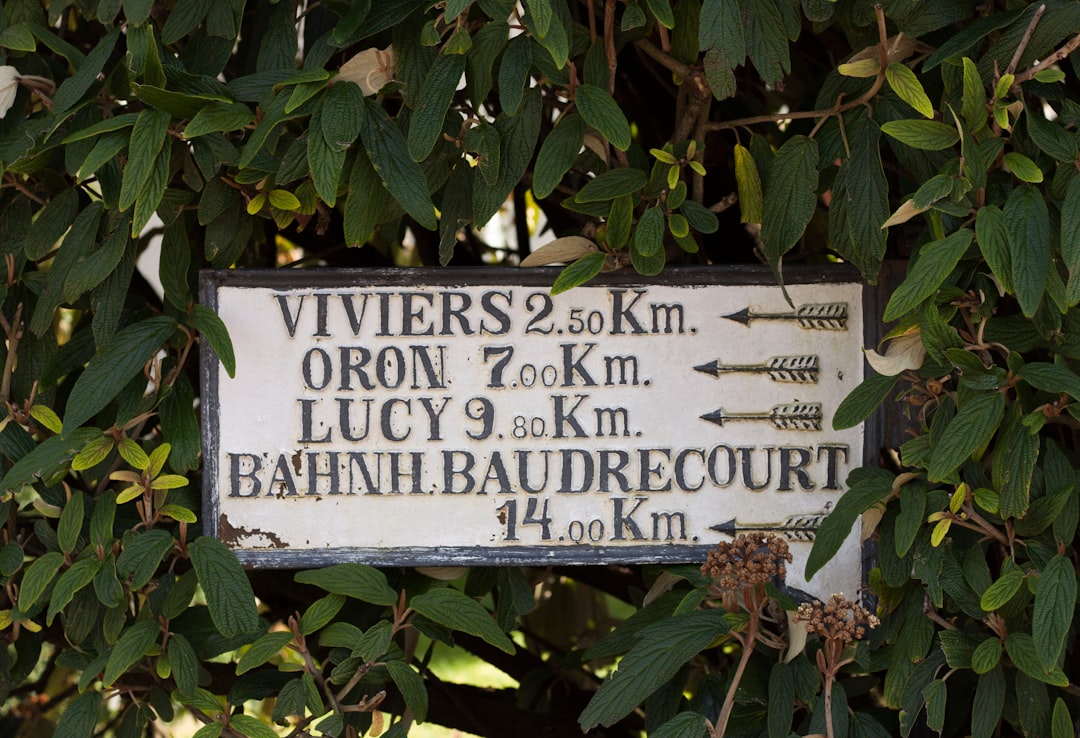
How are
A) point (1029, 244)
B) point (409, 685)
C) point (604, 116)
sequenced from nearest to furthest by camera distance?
point (1029, 244)
point (604, 116)
point (409, 685)

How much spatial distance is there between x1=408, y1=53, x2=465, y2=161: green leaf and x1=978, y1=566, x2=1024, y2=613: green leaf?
72 centimetres

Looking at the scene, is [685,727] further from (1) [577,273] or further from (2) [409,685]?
(1) [577,273]

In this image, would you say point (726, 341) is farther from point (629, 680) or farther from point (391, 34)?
point (391, 34)

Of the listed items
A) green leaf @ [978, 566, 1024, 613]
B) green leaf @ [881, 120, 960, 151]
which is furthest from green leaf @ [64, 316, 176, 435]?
green leaf @ [978, 566, 1024, 613]

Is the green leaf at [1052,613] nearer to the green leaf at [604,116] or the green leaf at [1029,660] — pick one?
the green leaf at [1029,660]

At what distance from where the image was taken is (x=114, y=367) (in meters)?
1.28

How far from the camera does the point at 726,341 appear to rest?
4.54ft

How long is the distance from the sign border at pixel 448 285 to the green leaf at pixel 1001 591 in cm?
21

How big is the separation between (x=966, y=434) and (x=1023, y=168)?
0.27m

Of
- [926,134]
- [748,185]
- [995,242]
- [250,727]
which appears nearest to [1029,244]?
[995,242]

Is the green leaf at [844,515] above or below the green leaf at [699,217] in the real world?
below

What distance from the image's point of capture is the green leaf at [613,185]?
1.28 m

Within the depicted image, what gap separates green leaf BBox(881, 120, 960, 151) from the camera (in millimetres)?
1175

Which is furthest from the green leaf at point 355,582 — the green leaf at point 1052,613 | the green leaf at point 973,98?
the green leaf at point 973,98
